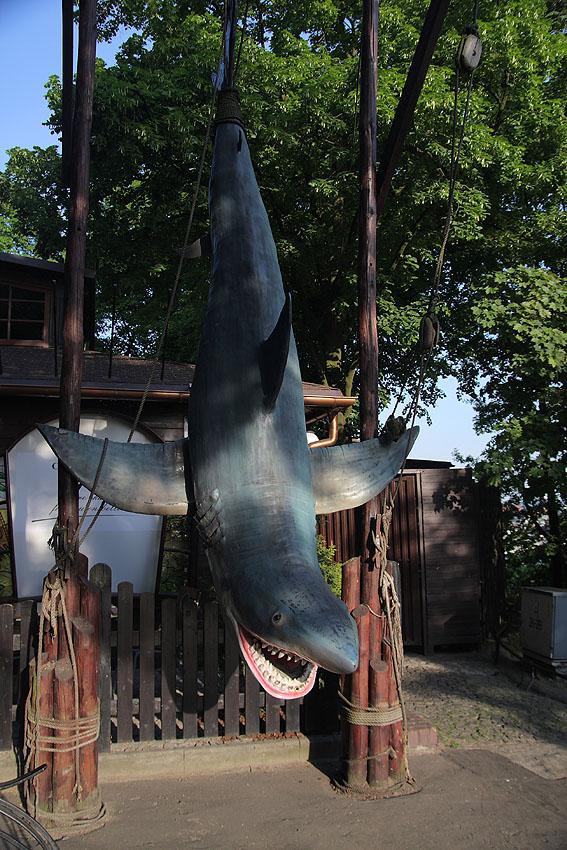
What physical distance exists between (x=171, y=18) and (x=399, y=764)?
1388 centimetres

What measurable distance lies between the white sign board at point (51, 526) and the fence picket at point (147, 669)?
97.5 inches

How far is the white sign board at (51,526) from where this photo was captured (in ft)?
24.9

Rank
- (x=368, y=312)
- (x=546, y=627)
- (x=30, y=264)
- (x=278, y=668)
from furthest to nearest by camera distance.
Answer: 1. (x=30, y=264)
2. (x=546, y=627)
3. (x=368, y=312)
4. (x=278, y=668)

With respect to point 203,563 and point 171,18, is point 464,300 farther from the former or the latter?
point 203,563

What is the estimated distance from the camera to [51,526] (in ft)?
25.1

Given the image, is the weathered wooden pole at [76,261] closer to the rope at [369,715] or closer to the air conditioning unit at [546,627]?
the rope at [369,715]

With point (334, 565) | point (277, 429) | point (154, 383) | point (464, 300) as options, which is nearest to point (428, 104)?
point (464, 300)

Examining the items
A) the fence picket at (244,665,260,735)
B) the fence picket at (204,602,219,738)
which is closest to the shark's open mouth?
the fence picket at (204,602,219,738)

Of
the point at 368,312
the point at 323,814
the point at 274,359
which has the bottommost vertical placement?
the point at 323,814

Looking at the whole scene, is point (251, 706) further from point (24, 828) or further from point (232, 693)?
point (24, 828)

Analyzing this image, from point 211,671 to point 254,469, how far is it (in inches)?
128

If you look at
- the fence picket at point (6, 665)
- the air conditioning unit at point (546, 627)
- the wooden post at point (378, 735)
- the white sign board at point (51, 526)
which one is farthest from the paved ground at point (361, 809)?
the white sign board at point (51, 526)

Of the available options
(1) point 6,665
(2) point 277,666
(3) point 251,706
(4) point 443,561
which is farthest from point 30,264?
(2) point 277,666

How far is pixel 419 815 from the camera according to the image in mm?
4223
